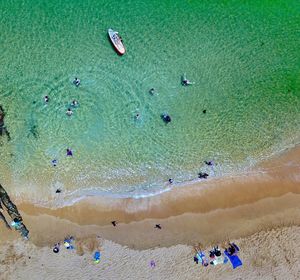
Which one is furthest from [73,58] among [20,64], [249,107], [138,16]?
[249,107]

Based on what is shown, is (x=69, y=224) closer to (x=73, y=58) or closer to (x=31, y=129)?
(x=31, y=129)

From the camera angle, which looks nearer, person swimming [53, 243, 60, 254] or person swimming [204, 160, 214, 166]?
person swimming [53, 243, 60, 254]

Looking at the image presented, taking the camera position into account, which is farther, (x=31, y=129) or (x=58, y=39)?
(x=58, y=39)

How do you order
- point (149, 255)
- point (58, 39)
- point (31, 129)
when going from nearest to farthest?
point (149, 255)
point (31, 129)
point (58, 39)

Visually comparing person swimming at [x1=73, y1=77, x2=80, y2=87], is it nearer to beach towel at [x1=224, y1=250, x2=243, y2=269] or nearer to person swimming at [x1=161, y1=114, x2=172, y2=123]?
person swimming at [x1=161, y1=114, x2=172, y2=123]

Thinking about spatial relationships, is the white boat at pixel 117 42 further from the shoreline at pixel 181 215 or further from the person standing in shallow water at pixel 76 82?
the shoreline at pixel 181 215

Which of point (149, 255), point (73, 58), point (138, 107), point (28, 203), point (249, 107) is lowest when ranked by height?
point (149, 255)

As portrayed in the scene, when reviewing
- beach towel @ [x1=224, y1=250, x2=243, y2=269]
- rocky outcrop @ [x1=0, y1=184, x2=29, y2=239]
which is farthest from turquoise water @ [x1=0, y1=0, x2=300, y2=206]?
beach towel @ [x1=224, y1=250, x2=243, y2=269]
